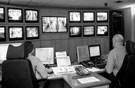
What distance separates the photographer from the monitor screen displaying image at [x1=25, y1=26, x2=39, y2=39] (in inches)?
153

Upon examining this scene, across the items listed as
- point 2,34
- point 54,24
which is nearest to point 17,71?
point 2,34

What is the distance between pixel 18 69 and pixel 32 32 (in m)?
A: 1.99

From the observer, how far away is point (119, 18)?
532 cm

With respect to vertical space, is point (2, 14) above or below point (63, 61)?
above

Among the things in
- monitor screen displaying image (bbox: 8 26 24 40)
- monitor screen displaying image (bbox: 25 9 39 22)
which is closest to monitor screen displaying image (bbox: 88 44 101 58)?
monitor screen displaying image (bbox: 25 9 39 22)

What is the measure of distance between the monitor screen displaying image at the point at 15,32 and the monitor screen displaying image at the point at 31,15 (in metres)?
0.31

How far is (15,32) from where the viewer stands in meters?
3.66

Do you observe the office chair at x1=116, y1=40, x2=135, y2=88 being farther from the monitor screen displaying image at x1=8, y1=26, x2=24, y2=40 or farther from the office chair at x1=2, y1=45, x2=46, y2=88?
Result: the monitor screen displaying image at x1=8, y1=26, x2=24, y2=40

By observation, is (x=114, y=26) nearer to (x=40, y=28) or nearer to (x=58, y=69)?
(x=40, y=28)

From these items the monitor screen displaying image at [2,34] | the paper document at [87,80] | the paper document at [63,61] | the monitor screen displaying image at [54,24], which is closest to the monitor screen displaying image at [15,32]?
the monitor screen displaying image at [2,34]

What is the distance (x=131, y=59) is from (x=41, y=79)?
1.53 m

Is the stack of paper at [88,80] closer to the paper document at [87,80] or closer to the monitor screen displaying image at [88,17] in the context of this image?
the paper document at [87,80]

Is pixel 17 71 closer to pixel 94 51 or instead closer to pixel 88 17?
pixel 94 51

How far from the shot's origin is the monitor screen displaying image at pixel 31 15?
12.6ft
